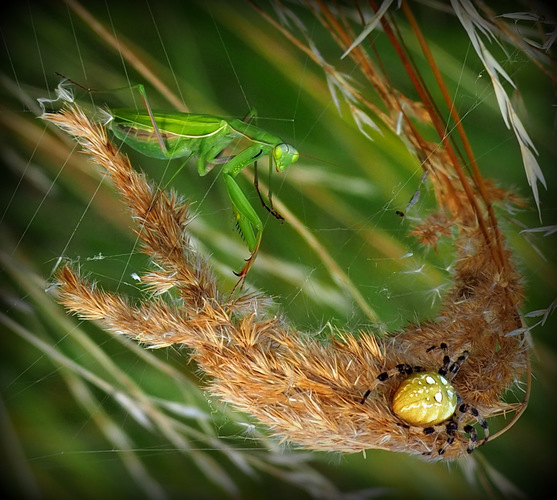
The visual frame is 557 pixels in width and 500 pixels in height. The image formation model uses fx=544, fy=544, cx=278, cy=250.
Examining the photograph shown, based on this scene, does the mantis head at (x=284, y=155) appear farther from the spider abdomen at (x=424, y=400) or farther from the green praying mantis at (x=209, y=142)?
the spider abdomen at (x=424, y=400)

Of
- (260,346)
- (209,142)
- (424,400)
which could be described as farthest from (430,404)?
(209,142)

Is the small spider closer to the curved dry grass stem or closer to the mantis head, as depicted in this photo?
the curved dry grass stem

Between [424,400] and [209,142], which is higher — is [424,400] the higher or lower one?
the lower one

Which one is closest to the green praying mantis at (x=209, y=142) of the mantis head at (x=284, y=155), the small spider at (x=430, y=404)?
the mantis head at (x=284, y=155)

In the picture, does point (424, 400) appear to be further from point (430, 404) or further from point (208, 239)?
point (208, 239)

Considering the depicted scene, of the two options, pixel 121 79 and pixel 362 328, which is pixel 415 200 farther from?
pixel 121 79

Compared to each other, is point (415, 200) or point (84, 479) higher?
point (415, 200)

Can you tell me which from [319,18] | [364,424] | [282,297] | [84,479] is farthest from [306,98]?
[84,479]

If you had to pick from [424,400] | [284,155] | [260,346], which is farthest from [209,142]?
[424,400]
